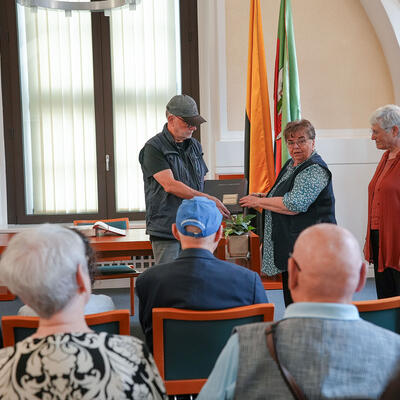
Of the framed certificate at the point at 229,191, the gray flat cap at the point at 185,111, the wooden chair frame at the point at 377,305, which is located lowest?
the wooden chair frame at the point at 377,305

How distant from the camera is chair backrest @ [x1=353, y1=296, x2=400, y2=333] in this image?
188cm

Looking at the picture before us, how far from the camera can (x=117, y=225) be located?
15.5 ft

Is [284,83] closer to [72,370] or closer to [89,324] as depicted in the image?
[89,324]

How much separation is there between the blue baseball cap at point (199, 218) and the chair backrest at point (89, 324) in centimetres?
45

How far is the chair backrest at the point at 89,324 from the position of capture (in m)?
1.77

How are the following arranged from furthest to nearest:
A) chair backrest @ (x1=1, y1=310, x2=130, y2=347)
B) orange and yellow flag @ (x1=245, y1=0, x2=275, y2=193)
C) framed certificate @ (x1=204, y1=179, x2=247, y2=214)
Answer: orange and yellow flag @ (x1=245, y1=0, x2=275, y2=193)
framed certificate @ (x1=204, y1=179, x2=247, y2=214)
chair backrest @ (x1=1, y1=310, x2=130, y2=347)

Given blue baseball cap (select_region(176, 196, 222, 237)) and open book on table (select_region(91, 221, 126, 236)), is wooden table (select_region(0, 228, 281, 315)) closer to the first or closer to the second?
open book on table (select_region(91, 221, 126, 236))

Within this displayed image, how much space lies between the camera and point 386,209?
10.5 feet

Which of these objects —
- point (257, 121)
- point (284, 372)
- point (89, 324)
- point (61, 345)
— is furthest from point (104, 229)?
point (284, 372)

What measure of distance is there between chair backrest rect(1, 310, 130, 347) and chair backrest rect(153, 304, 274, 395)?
0.11 m

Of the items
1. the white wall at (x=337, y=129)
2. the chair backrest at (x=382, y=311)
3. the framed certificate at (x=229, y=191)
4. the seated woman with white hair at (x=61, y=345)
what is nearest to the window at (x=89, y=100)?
the white wall at (x=337, y=129)

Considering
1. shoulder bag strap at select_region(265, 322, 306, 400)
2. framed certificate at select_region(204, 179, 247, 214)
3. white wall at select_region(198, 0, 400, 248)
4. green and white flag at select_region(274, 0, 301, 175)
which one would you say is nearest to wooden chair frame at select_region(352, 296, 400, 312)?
shoulder bag strap at select_region(265, 322, 306, 400)

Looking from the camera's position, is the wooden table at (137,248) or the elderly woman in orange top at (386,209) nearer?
the elderly woman in orange top at (386,209)

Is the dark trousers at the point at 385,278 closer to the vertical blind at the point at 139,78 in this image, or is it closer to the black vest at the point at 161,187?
the black vest at the point at 161,187
